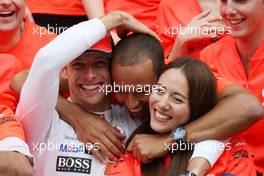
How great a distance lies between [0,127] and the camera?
2.06 m

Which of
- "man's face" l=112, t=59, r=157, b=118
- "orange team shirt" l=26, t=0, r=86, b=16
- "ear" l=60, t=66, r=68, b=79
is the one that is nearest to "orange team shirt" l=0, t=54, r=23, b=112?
"ear" l=60, t=66, r=68, b=79

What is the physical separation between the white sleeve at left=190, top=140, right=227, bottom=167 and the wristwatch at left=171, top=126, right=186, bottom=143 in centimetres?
5

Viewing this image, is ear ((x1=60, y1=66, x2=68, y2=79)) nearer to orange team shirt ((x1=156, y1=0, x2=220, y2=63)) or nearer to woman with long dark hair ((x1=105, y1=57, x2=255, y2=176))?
woman with long dark hair ((x1=105, y1=57, x2=255, y2=176))

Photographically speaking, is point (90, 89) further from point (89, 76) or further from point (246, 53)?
point (246, 53)

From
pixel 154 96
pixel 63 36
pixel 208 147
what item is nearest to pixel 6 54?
pixel 63 36

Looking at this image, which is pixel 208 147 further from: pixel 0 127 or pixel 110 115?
pixel 0 127

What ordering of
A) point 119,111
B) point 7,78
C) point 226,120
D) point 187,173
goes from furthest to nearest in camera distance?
point 7,78 → point 119,111 → point 226,120 → point 187,173

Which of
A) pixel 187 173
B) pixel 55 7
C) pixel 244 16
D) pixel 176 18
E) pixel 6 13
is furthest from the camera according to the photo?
pixel 55 7

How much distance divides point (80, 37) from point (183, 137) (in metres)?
0.42

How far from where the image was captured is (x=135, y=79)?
218 centimetres

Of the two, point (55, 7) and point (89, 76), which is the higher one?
point (89, 76)

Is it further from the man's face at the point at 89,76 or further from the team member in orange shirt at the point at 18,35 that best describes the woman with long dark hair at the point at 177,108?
the team member in orange shirt at the point at 18,35

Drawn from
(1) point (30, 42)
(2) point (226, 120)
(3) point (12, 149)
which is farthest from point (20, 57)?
(2) point (226, 120)

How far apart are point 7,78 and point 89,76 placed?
1.16 feet
